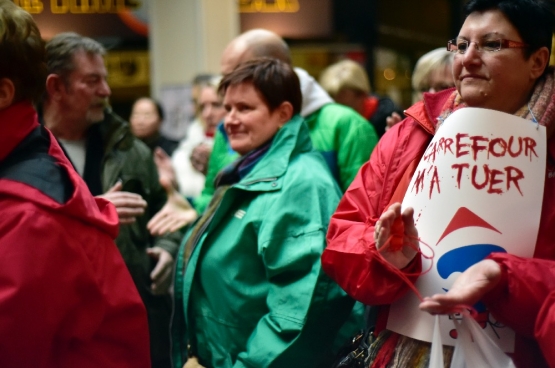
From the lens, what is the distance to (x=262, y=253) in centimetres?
306

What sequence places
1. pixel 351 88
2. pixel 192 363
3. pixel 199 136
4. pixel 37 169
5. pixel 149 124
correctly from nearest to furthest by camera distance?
pixel 37 169
pixel 192 363
pixel 351 88
pixel 199 136
pixel 149 124

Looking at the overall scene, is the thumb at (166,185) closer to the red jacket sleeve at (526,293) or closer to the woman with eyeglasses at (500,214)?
the woman with eyeglasses at (500,214)

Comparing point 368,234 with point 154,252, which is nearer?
point 368,234

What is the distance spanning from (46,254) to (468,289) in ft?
3.41

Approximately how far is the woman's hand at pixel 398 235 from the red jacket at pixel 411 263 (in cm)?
4

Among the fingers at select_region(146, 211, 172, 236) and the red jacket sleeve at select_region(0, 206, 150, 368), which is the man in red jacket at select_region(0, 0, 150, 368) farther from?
the fingers at select_region(146, 211, 172, 236)

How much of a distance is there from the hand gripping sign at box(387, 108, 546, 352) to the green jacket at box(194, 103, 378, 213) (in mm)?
1863

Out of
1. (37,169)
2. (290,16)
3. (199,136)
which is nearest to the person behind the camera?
(37,169)

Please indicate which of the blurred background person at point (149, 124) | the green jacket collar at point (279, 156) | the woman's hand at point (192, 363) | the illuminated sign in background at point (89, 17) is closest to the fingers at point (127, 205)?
the green jacket collar at point (279, 156)

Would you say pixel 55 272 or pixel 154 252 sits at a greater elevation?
pixel 55 272

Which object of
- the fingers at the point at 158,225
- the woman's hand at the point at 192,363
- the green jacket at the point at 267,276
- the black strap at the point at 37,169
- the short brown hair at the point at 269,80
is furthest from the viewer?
the fingers at the point at 158,225

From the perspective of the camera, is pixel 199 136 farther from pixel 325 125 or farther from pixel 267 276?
pixel 267 276

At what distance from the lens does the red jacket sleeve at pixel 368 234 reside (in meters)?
2.37

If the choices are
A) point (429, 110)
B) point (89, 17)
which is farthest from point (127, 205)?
point (89, 17)
